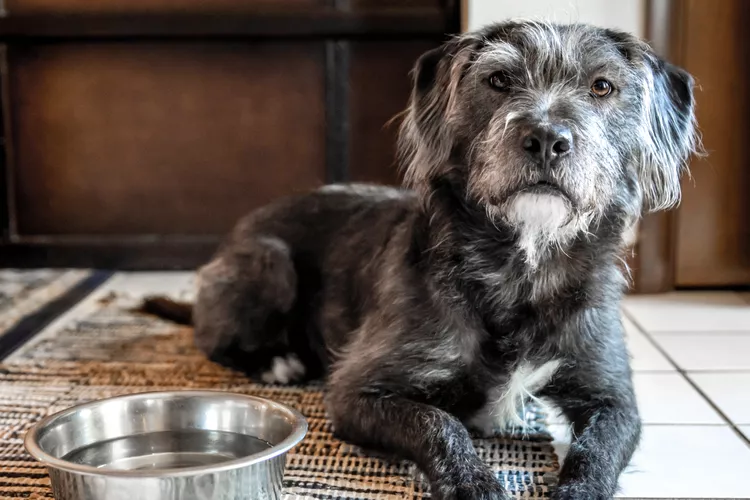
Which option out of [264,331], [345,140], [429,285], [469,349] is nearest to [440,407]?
[469,349]

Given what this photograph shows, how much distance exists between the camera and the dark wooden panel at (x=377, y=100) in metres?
4.33

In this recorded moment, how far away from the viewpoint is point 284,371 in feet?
8.73

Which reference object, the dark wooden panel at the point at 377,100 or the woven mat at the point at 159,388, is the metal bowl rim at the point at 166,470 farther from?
the dark wooden panel at the point at 377,100

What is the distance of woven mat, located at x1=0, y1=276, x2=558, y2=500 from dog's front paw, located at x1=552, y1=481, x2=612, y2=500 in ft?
0.41

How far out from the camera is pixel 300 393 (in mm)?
2582


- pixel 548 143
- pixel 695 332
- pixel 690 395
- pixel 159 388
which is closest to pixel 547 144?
pixel 548 143

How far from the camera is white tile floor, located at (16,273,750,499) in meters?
1.99

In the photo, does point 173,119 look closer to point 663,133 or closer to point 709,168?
point 709,168

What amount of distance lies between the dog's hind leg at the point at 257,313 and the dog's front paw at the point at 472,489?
3.29 feet

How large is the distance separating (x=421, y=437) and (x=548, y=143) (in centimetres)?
66

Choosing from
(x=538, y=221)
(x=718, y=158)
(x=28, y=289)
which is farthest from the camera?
(x=28, y=289)

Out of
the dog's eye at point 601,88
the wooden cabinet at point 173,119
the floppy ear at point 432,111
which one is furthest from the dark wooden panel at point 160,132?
the dog's eye at point 601,88

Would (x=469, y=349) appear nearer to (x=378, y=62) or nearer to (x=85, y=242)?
(x=378, y=62)

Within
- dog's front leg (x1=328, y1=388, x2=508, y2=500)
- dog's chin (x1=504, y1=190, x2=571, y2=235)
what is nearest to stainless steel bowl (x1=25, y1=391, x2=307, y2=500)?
dog's front leg (x1=328, y1=388, x2=508, y2=500)
